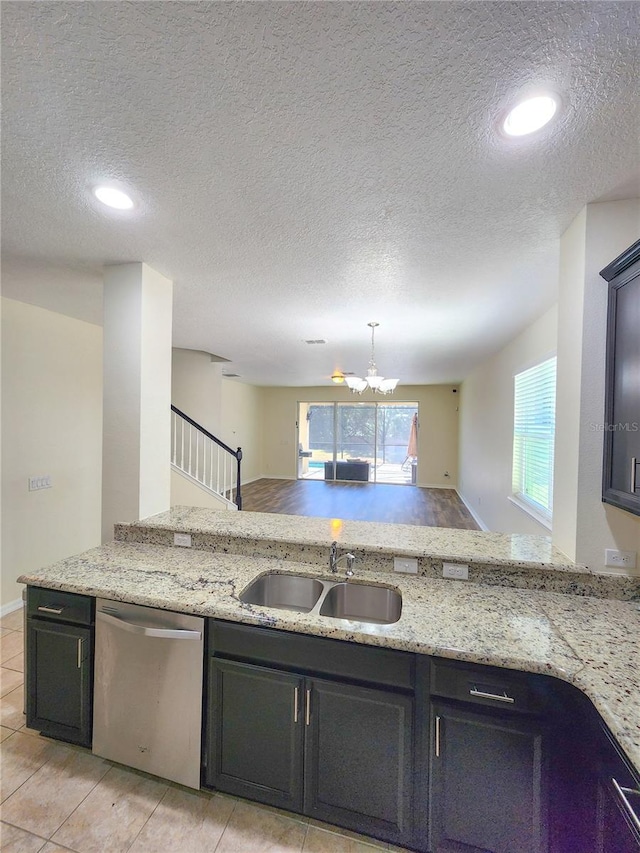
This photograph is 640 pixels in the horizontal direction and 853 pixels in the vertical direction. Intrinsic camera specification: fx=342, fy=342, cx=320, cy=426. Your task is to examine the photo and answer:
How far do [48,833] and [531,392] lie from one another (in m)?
4.18

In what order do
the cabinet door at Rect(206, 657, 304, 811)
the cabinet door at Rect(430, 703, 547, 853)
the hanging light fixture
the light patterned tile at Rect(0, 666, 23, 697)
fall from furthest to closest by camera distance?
1. the hanging light fixture
2. the light patterned tile at Rect(0, 666, 23, 697)
3. the cabinet door at Rect(206, 657, 304, 811)
4. the cabinet door at Rect(430, 703, 547, 853)

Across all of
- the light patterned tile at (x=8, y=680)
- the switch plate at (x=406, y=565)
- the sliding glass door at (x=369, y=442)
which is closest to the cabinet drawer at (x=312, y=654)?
the switch plate at (x=406, y=565)

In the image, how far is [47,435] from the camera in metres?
3.12

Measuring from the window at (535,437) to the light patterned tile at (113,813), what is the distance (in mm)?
3020

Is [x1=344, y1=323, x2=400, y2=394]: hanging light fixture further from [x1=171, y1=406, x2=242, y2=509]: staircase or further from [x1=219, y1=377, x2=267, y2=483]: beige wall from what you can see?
[x1=219, y1=377, x2=267, y2=483]: beige wall

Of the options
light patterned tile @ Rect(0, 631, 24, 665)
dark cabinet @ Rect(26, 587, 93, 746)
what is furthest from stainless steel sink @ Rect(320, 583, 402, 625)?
light patterned tile @ Rect(0, 631, 24, 665)

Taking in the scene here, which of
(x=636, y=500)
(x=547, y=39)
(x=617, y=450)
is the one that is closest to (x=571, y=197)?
(x=547, y=39)

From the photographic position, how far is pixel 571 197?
58.7 inches

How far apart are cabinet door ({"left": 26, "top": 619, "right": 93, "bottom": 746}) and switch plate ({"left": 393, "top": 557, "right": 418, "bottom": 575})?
1.50 m

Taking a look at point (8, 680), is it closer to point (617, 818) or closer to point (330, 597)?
point (330, 597)

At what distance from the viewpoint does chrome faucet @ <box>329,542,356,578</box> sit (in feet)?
5.78

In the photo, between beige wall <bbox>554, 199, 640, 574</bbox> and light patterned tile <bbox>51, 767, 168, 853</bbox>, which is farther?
beige wall <bbox>554, 199, 640, 574</bbox>

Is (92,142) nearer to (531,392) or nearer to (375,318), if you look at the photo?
(375,318)

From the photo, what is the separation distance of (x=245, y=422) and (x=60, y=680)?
7549mm
